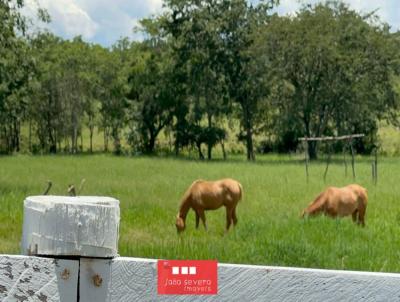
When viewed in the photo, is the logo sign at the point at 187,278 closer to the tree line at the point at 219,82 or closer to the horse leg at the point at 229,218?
the horse leg at the point at 229,218

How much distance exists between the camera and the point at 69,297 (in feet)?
7.98

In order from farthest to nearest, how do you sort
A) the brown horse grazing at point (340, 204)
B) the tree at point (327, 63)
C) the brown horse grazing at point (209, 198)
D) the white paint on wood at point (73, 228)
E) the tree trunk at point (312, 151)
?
the tree trunk at point (312, 151) → the tree at point (327, 63) → the brown horse grazing at point (209, 198) → the brown horse grazing at point (340, 204) → the white paint on wood at point (73, 228)

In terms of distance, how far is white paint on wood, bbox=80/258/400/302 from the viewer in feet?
8.10

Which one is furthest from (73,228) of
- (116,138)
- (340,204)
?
(116,138)

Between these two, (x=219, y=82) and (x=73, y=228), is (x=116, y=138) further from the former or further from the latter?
(x=73, y=228)

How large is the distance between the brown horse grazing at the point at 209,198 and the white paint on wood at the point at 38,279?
1032cm

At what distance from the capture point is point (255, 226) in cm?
1238

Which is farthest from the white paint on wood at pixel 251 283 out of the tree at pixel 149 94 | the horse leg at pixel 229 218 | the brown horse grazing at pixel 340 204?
the tree at pixel 149 94

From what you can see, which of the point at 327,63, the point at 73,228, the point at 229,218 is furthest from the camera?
the point at 327,63

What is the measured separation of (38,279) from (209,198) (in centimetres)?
1166

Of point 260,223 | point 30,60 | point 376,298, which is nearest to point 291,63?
point 30,60

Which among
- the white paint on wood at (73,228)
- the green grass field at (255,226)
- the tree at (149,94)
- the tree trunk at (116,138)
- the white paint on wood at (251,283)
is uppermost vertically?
the tree at (149,94)

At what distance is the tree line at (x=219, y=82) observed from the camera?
43.9 metres

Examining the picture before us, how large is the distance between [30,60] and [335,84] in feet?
81.0
